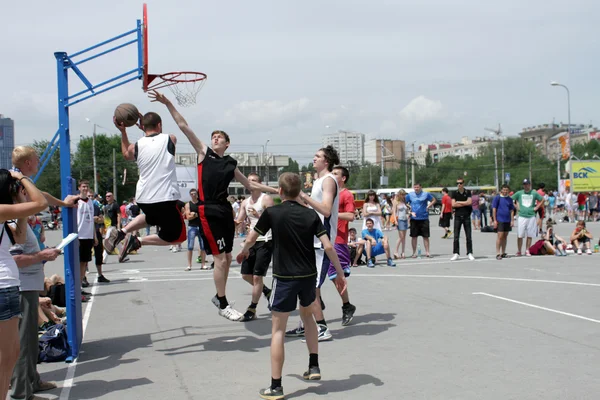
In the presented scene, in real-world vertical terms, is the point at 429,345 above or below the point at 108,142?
below

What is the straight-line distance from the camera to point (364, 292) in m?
11.2

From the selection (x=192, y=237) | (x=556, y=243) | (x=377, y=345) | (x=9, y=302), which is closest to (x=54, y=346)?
(x=9, y=302)

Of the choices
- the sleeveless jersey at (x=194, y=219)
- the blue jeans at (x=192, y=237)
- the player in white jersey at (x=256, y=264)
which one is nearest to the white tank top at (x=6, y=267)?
the player in white jersey at (x=256, y=264)

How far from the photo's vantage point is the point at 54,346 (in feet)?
21.8

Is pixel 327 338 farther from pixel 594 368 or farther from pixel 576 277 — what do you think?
pixel 576 277

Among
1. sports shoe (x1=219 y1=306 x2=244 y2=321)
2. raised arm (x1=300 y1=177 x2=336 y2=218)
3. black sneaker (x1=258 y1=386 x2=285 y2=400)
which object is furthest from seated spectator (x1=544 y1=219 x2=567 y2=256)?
black sneaker (x1=258 y1=386 x2=285 y2=400)

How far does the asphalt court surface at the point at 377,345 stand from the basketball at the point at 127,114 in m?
2.73

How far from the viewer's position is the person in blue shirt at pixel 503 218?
55.3 ft

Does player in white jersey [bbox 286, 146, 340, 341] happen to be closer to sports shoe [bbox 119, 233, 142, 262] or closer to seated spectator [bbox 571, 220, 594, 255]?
sports shoe [bbox 119, 233, 142, 262]

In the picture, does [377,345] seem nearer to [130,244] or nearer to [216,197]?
[216,197]

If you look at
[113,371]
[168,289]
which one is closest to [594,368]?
[113,371]

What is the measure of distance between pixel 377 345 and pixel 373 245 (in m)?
9.30

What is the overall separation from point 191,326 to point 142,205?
229 cm

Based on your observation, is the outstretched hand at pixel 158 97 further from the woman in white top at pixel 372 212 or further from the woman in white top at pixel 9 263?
the woman in white top at pixel 372 212
